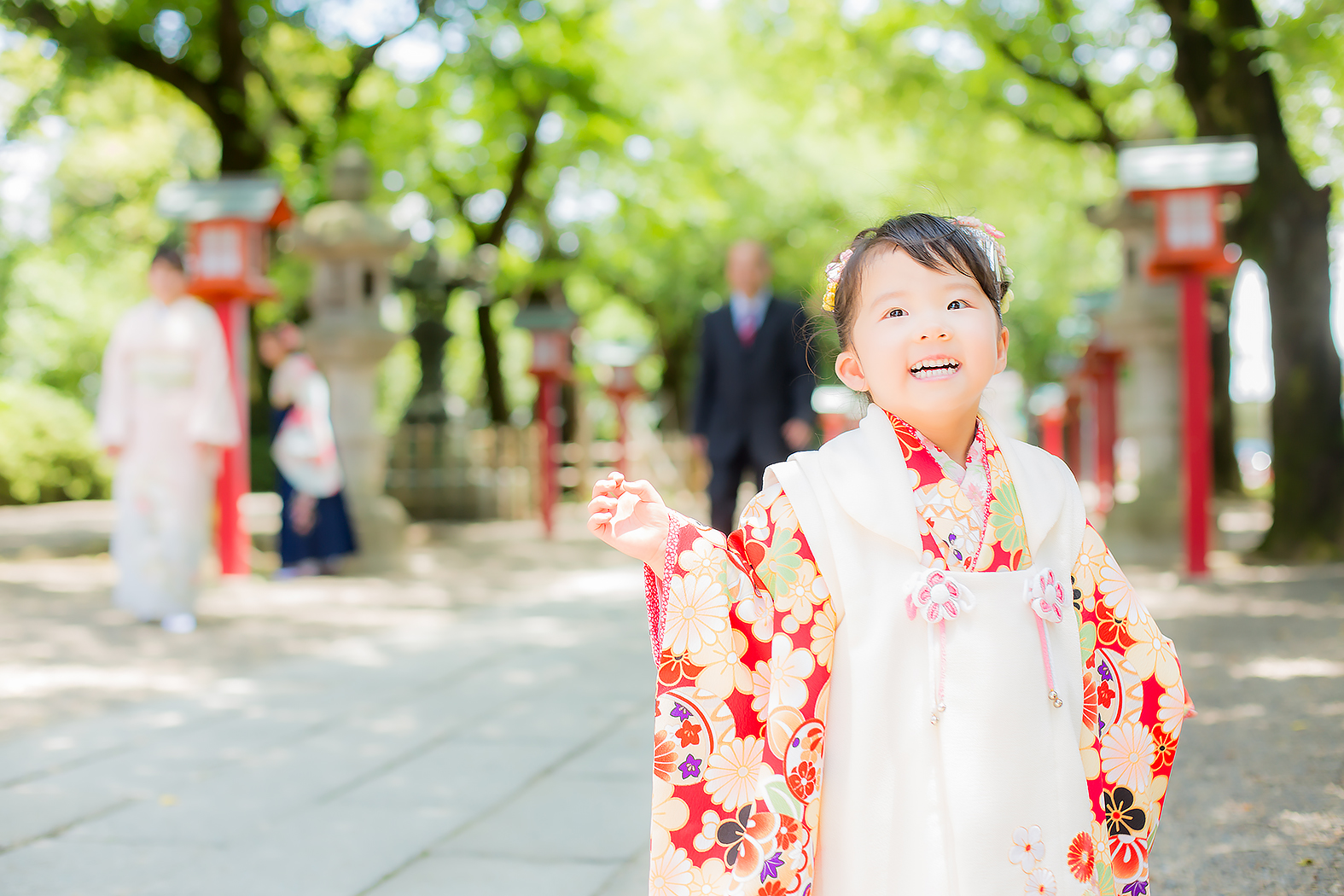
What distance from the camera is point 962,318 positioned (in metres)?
1.64

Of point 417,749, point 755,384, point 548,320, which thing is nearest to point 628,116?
point 548,320

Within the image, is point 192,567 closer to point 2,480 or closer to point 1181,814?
point 1181,814

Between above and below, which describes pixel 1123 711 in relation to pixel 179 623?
above

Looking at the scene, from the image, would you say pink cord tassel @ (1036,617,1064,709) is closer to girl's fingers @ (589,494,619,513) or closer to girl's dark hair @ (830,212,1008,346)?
girl's dark hair @ (830,212,1008,346)

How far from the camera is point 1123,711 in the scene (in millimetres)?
1672

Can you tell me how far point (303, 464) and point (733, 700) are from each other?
25.6 feet

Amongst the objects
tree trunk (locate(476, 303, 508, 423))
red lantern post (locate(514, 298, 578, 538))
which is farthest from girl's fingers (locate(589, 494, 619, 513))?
tree trunk (locate(476, 303, 508, 423))

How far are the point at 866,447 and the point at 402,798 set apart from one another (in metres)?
2.13

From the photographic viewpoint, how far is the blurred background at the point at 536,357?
3148mm

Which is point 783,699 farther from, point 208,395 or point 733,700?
point 208,395

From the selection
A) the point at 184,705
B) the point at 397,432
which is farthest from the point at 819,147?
the point at 184,705

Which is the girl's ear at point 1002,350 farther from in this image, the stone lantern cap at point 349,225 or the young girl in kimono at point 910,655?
the stone lantern cap at point 349,225

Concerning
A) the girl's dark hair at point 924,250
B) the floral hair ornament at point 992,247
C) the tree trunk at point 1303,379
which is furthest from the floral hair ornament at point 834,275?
the tree trunk at point 1303,379

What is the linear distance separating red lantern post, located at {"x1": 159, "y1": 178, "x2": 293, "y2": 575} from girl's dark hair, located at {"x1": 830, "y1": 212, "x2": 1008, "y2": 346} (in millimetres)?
7209
